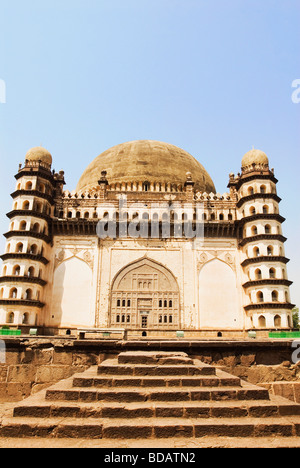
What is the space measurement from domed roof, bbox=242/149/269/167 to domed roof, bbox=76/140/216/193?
5.07 m

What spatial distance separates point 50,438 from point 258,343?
20.0 ft

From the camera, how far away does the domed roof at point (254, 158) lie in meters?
25.0

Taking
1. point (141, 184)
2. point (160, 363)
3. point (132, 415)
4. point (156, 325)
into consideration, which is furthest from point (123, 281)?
point (132, 415)

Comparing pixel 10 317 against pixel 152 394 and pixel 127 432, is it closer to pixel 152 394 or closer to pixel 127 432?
pixel 152 394

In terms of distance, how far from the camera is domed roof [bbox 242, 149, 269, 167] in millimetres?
24984

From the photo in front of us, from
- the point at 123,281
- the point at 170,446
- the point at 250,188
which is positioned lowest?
the point at 170,446

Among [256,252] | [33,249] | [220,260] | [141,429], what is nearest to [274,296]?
[256,252]

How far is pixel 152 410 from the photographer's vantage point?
4.42 m

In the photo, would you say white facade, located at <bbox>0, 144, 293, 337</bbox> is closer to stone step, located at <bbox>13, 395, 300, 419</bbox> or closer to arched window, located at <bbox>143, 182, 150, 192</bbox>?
arched window, located at <bbox>143, 182, 150, 192</bbox>

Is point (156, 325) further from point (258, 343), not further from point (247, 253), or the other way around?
point (258, 343)

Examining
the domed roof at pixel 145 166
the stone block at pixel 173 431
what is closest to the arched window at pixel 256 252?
the domed roof at pixel 145 166

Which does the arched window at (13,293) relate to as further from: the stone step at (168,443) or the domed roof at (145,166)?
the stone step at (168,443)

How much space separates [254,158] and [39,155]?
1543 cm

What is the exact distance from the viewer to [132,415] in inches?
172
